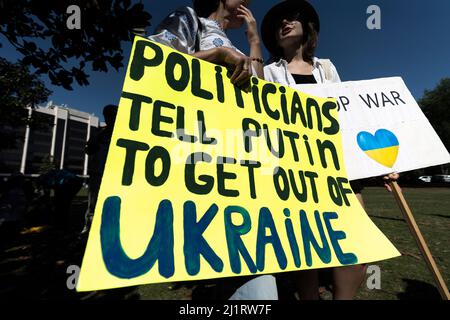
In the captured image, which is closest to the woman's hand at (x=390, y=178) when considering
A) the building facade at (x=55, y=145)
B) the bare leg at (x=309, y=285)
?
the bare leg at (x=309, y=285)

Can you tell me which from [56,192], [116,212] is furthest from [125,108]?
[56,192]

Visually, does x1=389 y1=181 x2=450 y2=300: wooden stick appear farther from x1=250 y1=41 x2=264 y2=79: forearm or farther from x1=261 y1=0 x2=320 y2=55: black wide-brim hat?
x1=261 y1=0 x2=320 y2=55: black wide-brim hat

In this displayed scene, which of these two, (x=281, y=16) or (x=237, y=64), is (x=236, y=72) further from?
(x=281, y=16)

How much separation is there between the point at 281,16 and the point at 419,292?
2.72 metres

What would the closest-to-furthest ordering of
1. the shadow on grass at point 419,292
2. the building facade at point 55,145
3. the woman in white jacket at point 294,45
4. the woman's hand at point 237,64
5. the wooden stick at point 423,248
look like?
the woman's hand at point 237,64 < the wooden stick at point 423,248 < the woman in white jacket at point 294,45 < the shadow on grass at point 419,292 < the building facade at point 55,145

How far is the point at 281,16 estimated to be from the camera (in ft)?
6.14

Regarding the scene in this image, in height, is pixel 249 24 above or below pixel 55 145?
below

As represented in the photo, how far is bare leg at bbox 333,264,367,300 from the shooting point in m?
1.46

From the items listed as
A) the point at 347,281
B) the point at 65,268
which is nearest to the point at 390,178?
the point at 347,281

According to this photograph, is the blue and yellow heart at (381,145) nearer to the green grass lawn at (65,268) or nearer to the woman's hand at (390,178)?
the woman's hand at (390,178)

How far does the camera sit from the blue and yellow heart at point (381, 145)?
161cm

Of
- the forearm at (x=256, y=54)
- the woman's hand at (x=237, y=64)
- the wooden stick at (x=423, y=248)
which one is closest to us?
the woman's hand at (x=237, y=64)

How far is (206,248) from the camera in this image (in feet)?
2.73

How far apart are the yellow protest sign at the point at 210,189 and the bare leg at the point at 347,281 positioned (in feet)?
1.23
